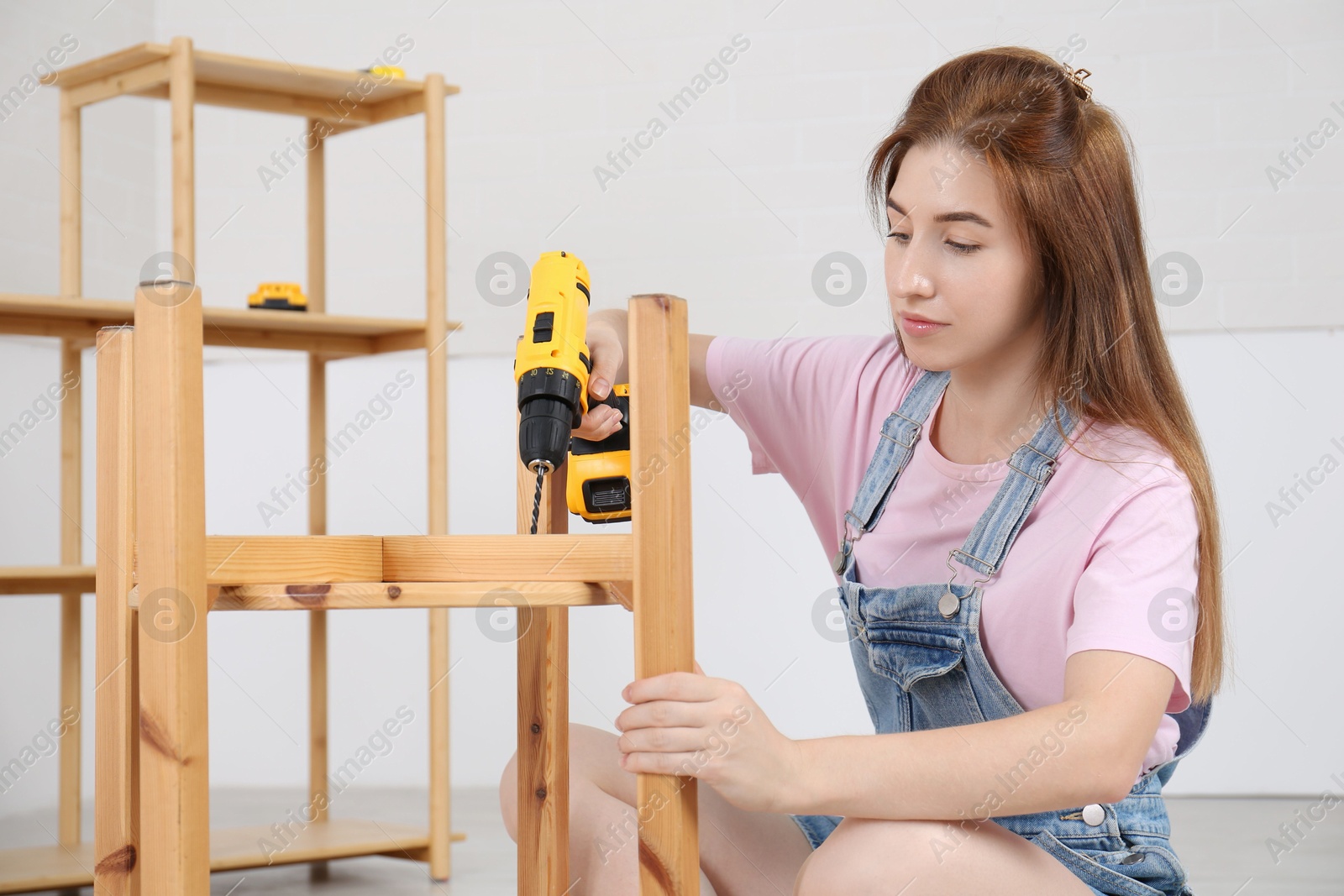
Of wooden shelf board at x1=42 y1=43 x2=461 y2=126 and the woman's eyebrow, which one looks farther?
wooden shelf board at x1=42 y1=43 x2=461 y2=126

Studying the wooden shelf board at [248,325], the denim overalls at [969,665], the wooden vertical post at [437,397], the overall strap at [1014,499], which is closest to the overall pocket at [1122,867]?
the denim overalls at [969,665]

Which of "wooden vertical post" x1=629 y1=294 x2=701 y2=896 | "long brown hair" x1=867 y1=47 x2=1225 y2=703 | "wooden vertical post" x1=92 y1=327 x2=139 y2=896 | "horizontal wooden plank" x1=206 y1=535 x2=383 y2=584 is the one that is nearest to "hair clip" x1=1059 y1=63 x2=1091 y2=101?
"long brown hair" x1=867 y1=47 x2=1225 y2=703

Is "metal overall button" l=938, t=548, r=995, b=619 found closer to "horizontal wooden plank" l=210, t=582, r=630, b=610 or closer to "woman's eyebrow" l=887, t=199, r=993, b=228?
"woman's eyebrow" l=887, t=199, r=993, b=228

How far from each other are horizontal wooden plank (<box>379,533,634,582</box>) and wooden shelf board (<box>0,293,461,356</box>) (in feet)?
4.39

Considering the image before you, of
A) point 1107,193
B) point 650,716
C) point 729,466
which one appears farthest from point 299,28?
point 650,716

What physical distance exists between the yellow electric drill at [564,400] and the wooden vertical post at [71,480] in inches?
56.2

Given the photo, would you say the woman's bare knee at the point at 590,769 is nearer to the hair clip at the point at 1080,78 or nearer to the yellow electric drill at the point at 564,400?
the yellow electric drill at the point at 564,400

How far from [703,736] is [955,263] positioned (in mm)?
501

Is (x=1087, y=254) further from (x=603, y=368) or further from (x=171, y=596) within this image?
(x=171, y=596)

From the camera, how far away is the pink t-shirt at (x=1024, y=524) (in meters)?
0.91

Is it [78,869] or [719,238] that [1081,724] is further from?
[719,238]

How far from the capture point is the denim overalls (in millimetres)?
972

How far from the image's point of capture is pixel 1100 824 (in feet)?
3.19

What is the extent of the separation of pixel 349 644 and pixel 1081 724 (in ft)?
7.57
